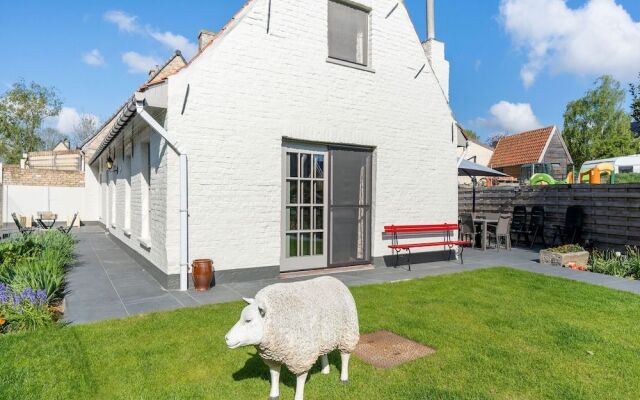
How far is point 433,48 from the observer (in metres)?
10.2

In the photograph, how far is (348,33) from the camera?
27.7 feet

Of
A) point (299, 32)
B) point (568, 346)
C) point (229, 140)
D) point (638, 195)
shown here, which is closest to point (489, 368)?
point (568, 346)

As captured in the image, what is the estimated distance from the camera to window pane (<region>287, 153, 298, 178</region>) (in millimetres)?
7828

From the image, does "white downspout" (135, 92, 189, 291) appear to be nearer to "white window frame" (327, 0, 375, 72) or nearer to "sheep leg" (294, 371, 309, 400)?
"white window frame" (327, 0, 375, 72)

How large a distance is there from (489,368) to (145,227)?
7574mm

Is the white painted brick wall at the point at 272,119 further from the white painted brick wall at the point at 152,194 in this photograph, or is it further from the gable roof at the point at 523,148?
the gable roof at the point at 523,148

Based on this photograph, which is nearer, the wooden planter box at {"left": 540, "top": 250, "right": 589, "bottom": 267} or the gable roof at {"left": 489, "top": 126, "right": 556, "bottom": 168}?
the wooden planter box at {"left": 540, "top": 250, "right": 589, "bottom": 267}

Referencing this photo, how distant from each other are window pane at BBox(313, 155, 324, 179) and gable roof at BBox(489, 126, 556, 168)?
74.9 ft

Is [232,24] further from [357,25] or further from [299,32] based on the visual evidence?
[357,25]

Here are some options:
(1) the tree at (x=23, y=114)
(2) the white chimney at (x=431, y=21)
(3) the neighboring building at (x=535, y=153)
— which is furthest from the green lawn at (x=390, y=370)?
(1) the tree at (x=23, y=114)

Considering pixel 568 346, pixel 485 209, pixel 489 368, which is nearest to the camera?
pixel 489 368

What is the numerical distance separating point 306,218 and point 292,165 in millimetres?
1153

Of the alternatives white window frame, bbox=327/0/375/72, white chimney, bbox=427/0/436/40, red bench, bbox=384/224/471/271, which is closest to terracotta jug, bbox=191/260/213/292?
red bench, bbox=384/224/471/271

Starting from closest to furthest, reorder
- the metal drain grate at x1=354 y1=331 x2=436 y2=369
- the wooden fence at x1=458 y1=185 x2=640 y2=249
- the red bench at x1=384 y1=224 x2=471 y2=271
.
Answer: the metal drain grate at x1=354 y1=331 x2=436 y2=369 < the red bench at x1=384 y1=224 x2=471 y2=271 < the wooden fence at x1=458 y1=185 x2=640 y2=249
